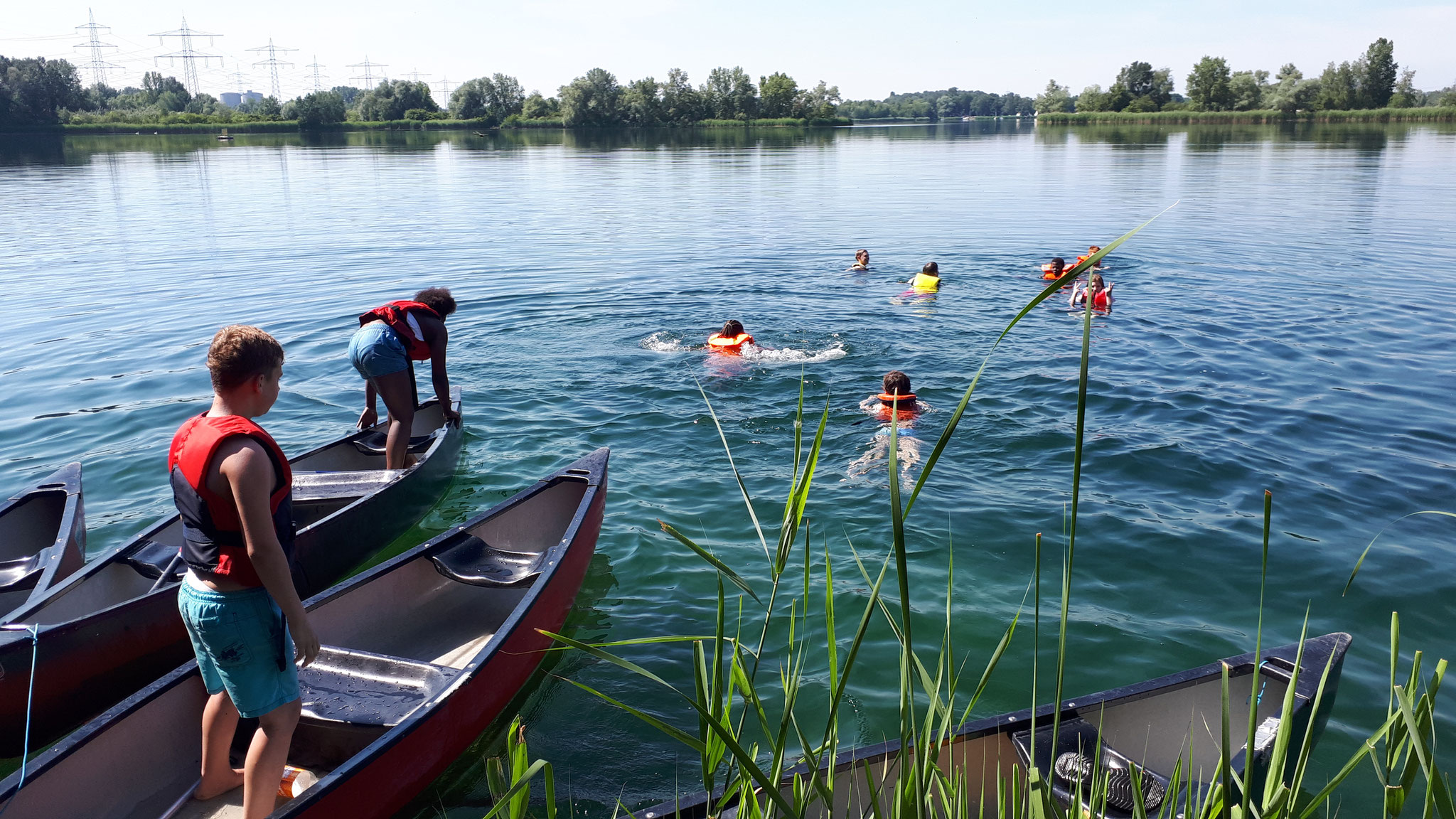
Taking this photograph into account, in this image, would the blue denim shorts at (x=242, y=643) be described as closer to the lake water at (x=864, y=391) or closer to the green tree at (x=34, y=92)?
the lake water at (x=864, y=391)

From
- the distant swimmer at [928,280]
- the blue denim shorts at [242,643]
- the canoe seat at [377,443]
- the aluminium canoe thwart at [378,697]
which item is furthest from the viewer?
the distant swimmer at [928,280]

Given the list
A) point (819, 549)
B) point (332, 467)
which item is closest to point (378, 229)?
point (332, 467)

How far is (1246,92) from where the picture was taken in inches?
3452

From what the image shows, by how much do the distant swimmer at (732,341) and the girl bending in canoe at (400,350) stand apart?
4.32m

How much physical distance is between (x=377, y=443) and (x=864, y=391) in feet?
17.5

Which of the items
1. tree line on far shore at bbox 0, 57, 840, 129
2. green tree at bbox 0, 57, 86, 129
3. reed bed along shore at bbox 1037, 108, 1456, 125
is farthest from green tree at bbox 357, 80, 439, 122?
reed bed along shore at bbox 1037, 108, 1456, 125

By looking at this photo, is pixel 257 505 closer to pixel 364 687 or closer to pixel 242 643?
pixel 242 643

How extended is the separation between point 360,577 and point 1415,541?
771 centimetres

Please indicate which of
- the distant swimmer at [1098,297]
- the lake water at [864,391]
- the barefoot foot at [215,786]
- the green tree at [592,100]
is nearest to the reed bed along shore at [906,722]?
the lake water at [864,391]

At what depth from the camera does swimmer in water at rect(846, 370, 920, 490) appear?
8.10 meters

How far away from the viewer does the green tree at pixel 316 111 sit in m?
91.0

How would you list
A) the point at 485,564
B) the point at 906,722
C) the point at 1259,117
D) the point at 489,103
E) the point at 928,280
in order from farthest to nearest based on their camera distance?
the point at 489,103, the point at 1259,117, the point at 928,280, the point at 485,564, the point at 906,722

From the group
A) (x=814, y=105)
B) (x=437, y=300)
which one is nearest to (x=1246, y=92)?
(x=814, y=105)

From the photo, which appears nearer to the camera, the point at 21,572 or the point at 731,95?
the point at 21,572
